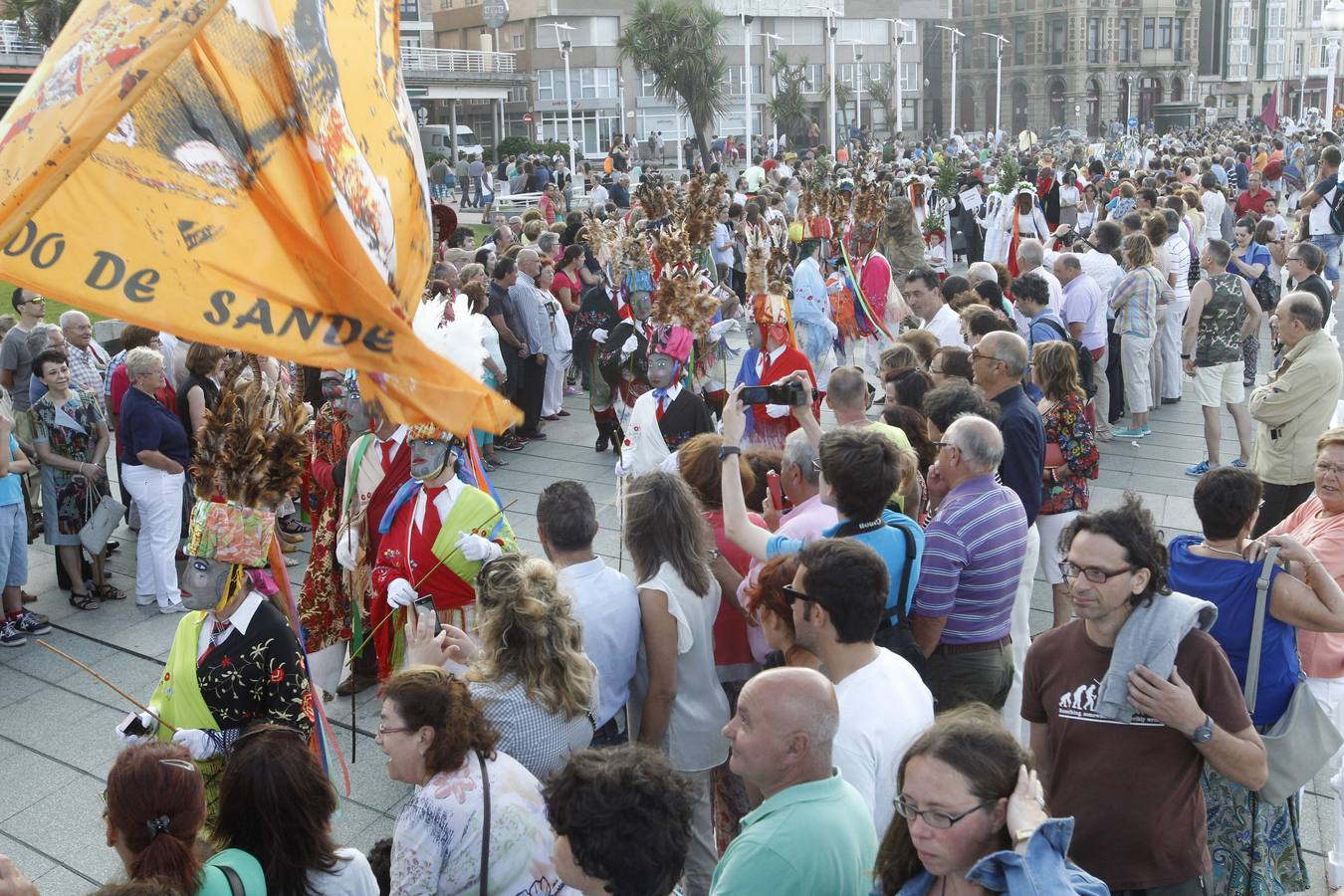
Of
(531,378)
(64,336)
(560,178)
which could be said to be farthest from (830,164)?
(64,336)

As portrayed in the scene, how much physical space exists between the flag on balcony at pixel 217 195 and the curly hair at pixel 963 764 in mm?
1178

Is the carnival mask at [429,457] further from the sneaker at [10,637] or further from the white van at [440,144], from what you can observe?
the white van at [440,144]

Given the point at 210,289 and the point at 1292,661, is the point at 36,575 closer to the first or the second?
the point at 210,289

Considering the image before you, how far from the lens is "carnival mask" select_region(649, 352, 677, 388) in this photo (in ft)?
24.6

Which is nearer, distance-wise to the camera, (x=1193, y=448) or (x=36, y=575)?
(x=36, y=575)

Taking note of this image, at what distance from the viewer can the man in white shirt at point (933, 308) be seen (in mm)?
8828

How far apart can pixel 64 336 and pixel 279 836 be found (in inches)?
256

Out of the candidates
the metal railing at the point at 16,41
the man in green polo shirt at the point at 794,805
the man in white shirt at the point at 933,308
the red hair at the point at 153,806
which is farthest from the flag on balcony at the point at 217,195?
the metal railing at the point at 16,41

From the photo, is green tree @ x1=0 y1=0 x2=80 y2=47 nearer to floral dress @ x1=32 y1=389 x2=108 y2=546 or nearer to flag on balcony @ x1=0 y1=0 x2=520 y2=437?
→ floral dress @ x1=32 y1=389 x2=108 y2=546

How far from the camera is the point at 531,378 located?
11805 millimetres

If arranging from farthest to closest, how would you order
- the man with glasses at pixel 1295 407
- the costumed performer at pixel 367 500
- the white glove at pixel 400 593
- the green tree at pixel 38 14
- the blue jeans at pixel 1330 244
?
the green tree at pixel 38 14 → the blue jeans at pixel 1330 244 → the man with glasses at pixel 1295 407 → the costumed performer at pixel 367 500 → the white glove at pixel 400 593

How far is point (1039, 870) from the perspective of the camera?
93.4 inches

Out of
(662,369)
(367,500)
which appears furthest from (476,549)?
(662,369)

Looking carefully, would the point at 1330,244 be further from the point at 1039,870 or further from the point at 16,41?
the point at 16,41
